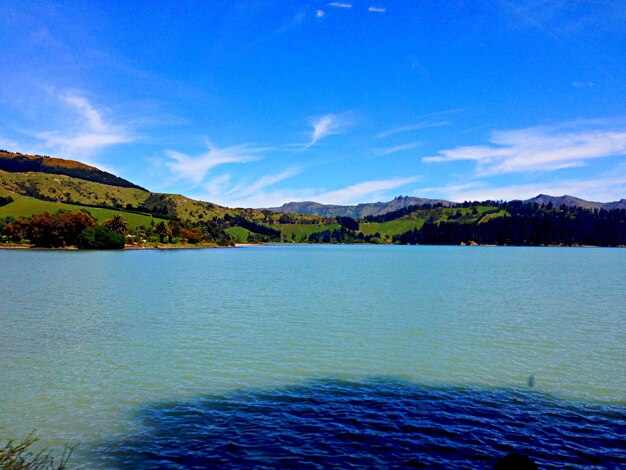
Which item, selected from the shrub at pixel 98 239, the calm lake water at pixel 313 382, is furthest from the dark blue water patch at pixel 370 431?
the shrub at pixel 98 239

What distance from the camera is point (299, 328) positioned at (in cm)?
3688

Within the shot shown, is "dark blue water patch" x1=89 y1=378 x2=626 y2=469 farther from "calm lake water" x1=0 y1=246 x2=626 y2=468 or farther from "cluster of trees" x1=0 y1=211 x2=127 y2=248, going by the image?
"cluster of trees" x1=0 y1=211 x2=127 y2=248

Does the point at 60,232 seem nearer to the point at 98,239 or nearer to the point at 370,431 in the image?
the point at 98,239

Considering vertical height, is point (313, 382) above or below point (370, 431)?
below

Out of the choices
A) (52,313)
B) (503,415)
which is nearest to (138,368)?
(503,415)

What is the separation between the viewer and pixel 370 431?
16.4m

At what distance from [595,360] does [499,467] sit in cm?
2109

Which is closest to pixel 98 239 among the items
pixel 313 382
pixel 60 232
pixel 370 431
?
pixel 60 232

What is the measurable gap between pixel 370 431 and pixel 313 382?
6.84 m

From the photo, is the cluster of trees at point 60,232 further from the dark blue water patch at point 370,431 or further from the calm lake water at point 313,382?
the dark blue water patch at point 370,431

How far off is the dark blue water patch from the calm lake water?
83 millimetres

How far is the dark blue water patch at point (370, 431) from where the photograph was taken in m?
14.4

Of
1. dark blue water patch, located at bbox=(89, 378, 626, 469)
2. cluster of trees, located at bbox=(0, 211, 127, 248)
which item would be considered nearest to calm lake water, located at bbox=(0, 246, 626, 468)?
dark blue water patch, located at bbox=(89, 378, 626, 469)

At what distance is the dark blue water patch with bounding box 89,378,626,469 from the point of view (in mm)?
14352
